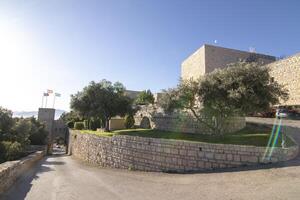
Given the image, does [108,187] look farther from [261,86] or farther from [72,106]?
[72,106]

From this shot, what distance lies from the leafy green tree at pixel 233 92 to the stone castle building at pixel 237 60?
44.9 feet

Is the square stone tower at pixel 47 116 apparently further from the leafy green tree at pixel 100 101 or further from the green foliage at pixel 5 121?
the green foliage at pixel 5 121

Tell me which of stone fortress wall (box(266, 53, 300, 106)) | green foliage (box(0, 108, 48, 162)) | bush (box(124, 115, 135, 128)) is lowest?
green foliage (box(0, 108, 48, 162))

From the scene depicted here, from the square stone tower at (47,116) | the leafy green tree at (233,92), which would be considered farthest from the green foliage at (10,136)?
the square stone tower at (47,116)

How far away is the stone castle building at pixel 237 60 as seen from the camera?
2992 centimetres

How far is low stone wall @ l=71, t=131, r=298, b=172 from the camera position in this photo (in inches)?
366

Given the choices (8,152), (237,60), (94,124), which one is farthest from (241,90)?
A: (237,60)

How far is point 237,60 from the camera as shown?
45.1 meters

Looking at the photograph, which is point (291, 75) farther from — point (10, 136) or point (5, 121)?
point (5, 121)

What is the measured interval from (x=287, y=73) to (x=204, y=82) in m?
23.8

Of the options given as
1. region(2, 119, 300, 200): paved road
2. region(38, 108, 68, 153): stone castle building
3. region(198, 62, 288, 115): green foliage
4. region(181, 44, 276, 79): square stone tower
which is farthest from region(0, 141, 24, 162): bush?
region(38, 108, 68, 153): stone castle building

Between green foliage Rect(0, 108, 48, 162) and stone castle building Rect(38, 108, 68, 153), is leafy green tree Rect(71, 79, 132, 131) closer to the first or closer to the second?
green foliage Rect(0, 108, 48, 162)

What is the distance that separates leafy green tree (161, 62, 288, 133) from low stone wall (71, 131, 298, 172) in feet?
11.0

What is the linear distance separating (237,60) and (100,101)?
32106 mm
